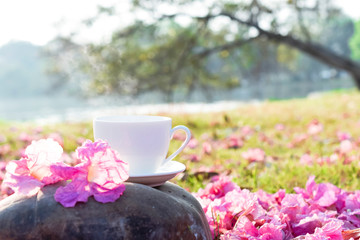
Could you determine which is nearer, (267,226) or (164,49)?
(267,226)

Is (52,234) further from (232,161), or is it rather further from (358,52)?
(358,52)

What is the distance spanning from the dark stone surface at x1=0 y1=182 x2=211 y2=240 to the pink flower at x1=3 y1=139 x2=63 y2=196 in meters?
0.03

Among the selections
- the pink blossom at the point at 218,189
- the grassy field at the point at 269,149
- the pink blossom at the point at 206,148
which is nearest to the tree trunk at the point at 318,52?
the grassy field at the point at 269,149

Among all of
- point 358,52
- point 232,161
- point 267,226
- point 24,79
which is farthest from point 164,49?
point 24,79

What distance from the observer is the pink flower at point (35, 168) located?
1162mm

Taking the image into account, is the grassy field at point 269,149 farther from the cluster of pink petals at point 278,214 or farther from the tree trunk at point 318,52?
the tree trunk at point 318,52

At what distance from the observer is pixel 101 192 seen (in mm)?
1130

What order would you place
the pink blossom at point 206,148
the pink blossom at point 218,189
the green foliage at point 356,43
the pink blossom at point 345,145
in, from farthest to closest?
the green foliage at point 356,43 → the pink blossom at point 206,148 → the pink blossom at point 345,145 → the pink blossom at point 218,189

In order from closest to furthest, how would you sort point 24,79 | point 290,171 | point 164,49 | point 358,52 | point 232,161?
point 290,171, point 232,161, point 164,49, point 358,52, point 24,79

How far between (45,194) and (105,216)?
19 centimetres

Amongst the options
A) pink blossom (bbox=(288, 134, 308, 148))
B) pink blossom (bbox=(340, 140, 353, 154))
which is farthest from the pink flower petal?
pink blossom (bbox=(288, 134, 308, 148))

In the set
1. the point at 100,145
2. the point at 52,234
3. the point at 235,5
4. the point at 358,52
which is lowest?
the point at 358,52

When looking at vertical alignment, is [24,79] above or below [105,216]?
below

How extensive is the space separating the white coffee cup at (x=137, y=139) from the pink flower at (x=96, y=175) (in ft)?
0.71
